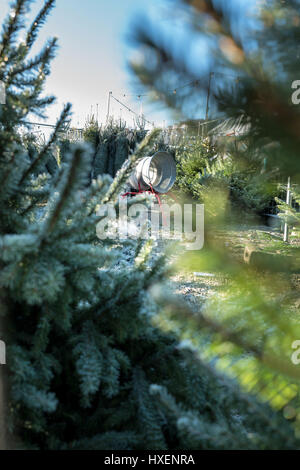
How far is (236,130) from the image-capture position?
76 cm

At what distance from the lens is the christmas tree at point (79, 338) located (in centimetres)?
62

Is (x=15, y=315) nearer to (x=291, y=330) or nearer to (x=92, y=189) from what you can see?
(x=92, y=189)

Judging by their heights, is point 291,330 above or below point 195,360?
above

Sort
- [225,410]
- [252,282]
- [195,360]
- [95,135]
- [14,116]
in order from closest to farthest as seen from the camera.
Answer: [252,282], [195,360], [14,116], [225,410], [95,135]

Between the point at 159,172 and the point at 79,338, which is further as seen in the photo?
the point at 159,172

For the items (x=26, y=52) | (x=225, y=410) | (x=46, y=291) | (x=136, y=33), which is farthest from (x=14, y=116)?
(x=225, y=410)

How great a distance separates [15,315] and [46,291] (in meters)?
0.26

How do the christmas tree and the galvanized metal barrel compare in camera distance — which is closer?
the christmas tree

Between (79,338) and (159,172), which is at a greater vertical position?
(159,172)

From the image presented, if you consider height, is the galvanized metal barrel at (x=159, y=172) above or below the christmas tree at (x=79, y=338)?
above

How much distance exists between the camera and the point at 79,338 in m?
0.79

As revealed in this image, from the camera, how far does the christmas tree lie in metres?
0.62

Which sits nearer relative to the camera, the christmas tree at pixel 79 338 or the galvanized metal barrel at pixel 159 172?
the christmas tree at pixel 79 338

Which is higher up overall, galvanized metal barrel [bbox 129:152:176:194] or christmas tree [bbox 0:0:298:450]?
galvanized metal barrel [bbox 129:152:176:194]
